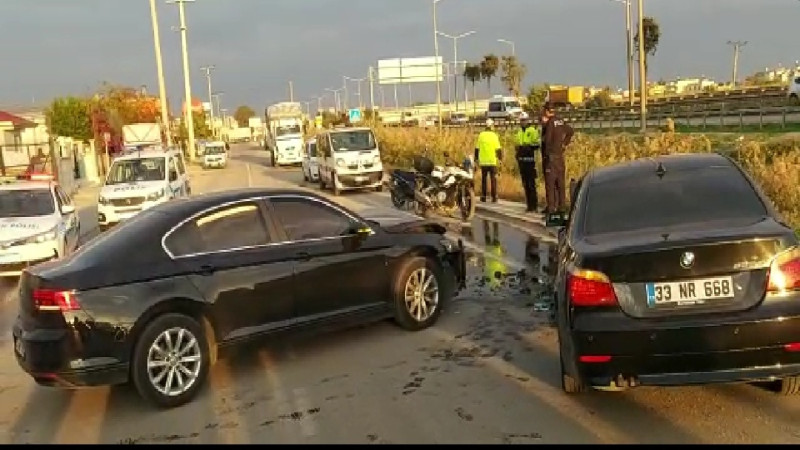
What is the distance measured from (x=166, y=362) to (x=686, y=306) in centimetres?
370

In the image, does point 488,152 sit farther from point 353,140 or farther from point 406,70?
point 406,70

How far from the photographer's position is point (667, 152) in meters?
16.6

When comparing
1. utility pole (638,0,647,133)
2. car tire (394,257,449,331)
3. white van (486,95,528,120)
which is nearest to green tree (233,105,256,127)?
white van (486,95,528,120)

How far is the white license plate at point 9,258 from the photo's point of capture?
527 inches

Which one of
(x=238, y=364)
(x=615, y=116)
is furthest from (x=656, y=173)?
(x=615, y=116)

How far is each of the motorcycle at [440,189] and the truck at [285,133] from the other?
2849cm

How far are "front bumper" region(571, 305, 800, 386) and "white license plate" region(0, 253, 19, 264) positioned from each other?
11.0 m

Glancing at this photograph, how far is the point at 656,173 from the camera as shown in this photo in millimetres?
6344

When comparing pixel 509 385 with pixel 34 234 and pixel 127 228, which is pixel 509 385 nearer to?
pixel 127 228

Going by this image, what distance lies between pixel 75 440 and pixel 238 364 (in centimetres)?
191

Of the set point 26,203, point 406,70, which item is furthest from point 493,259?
point 406,70

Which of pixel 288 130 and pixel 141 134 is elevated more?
pixel 141 134

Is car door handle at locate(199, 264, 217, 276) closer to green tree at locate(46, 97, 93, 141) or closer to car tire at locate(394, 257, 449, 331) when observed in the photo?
car tire at locate(394, 257, 449, 331)

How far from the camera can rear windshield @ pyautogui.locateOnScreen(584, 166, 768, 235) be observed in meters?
5.67
